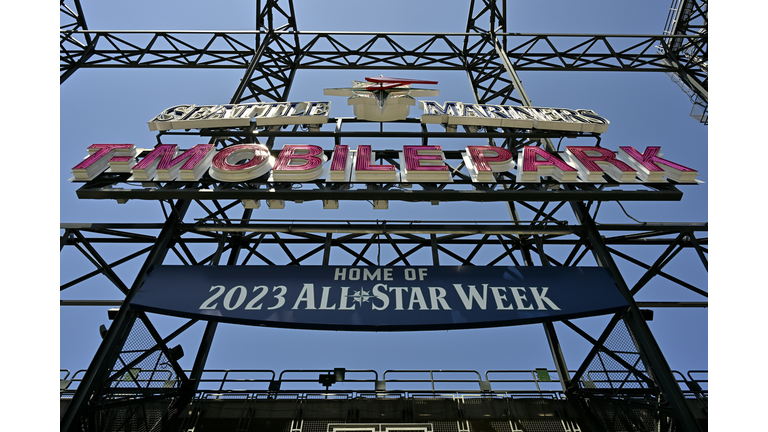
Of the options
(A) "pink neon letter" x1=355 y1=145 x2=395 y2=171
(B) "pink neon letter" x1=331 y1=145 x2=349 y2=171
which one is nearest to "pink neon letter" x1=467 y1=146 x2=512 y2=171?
(A) "pink neon letter" x1=355 y1=145 x2=395 y2=171

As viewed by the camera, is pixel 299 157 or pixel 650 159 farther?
pixel 650 159

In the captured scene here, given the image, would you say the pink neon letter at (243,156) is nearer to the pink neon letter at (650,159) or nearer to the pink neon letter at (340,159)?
the pink neon letter at (340,159)

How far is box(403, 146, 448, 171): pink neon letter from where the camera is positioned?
9.88 meters

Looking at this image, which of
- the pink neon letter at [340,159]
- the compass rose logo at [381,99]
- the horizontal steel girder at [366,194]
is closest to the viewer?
the horizontal steel girder at [366,194]

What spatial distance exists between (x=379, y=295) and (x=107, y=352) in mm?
5291

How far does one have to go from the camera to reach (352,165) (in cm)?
1027

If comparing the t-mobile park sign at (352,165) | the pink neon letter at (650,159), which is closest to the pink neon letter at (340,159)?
the t-mobile park sign at (352,165)

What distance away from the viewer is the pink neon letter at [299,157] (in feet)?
32.0

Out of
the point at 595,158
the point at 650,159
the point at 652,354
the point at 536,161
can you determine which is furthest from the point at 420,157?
the point at 652,354

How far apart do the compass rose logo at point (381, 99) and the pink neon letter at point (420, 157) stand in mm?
2298

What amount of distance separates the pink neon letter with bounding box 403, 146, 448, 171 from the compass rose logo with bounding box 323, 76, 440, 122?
2298 mm

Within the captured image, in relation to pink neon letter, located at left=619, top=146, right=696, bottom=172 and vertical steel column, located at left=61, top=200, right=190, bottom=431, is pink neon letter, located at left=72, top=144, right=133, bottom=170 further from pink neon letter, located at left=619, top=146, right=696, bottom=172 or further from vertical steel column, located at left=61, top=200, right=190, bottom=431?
pink neon letter, located at left=619, top=146, right=696, bottom=172

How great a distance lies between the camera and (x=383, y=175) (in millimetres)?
9641

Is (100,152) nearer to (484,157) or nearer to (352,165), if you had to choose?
(352,165)
